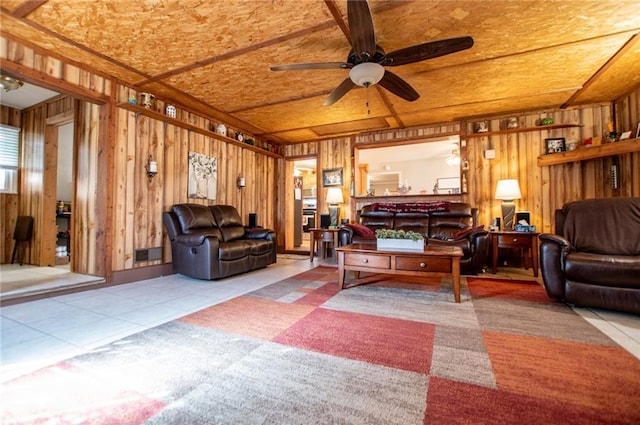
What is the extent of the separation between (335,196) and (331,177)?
61cm

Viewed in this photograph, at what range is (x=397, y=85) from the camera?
2891mm

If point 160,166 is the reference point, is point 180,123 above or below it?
above

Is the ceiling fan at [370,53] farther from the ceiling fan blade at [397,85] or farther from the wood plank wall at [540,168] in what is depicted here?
the wood plank wall at [540,168]

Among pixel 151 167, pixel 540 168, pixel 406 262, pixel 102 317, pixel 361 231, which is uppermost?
pixel 540 168

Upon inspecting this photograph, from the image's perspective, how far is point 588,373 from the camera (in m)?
1.38

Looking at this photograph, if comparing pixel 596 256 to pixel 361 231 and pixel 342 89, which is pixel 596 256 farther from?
pixel 342 89

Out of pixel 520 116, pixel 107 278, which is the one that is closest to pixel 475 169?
pixel 520 116

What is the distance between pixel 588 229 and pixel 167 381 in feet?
12.4

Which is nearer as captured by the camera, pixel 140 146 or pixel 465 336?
pixel 465 336

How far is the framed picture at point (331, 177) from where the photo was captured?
600cm

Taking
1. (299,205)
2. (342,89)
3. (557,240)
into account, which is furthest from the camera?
(299,205)

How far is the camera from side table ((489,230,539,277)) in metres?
3.82

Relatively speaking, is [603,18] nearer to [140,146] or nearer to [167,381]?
[167,381]

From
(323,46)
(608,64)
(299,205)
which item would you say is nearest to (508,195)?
(608,64)
